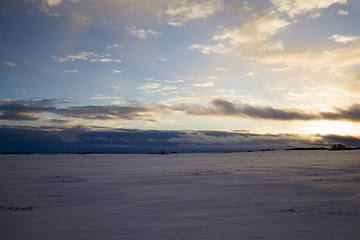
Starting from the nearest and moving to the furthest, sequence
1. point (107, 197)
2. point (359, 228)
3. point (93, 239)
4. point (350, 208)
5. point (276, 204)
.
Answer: point (93, 239) < point (359, 228) < point (350, 208) < point (276, 204) < point (107, 197)

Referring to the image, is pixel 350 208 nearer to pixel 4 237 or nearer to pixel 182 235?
pixel 182 235

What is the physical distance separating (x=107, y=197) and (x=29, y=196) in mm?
5651

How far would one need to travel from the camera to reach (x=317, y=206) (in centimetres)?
1323

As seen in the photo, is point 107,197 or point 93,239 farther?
point 107,197

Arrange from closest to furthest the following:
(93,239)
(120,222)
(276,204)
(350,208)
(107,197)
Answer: (93,239), (120,222), (350,208), (276,204), (107,197)

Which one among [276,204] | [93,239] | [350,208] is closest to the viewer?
[93,239]

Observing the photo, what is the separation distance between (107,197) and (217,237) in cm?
1030

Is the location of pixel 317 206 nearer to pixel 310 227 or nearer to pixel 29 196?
pixel 310 227

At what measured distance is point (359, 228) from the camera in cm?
965

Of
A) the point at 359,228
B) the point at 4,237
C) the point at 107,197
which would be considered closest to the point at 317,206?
the point at 359,228

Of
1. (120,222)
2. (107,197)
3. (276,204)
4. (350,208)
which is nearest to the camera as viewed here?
(120,222)

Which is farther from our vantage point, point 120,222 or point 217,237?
point 120,222

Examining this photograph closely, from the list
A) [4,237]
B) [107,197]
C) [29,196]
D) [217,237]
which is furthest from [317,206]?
[29,196]

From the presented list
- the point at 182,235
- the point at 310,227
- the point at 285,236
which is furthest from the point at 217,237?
the point at 310,227
